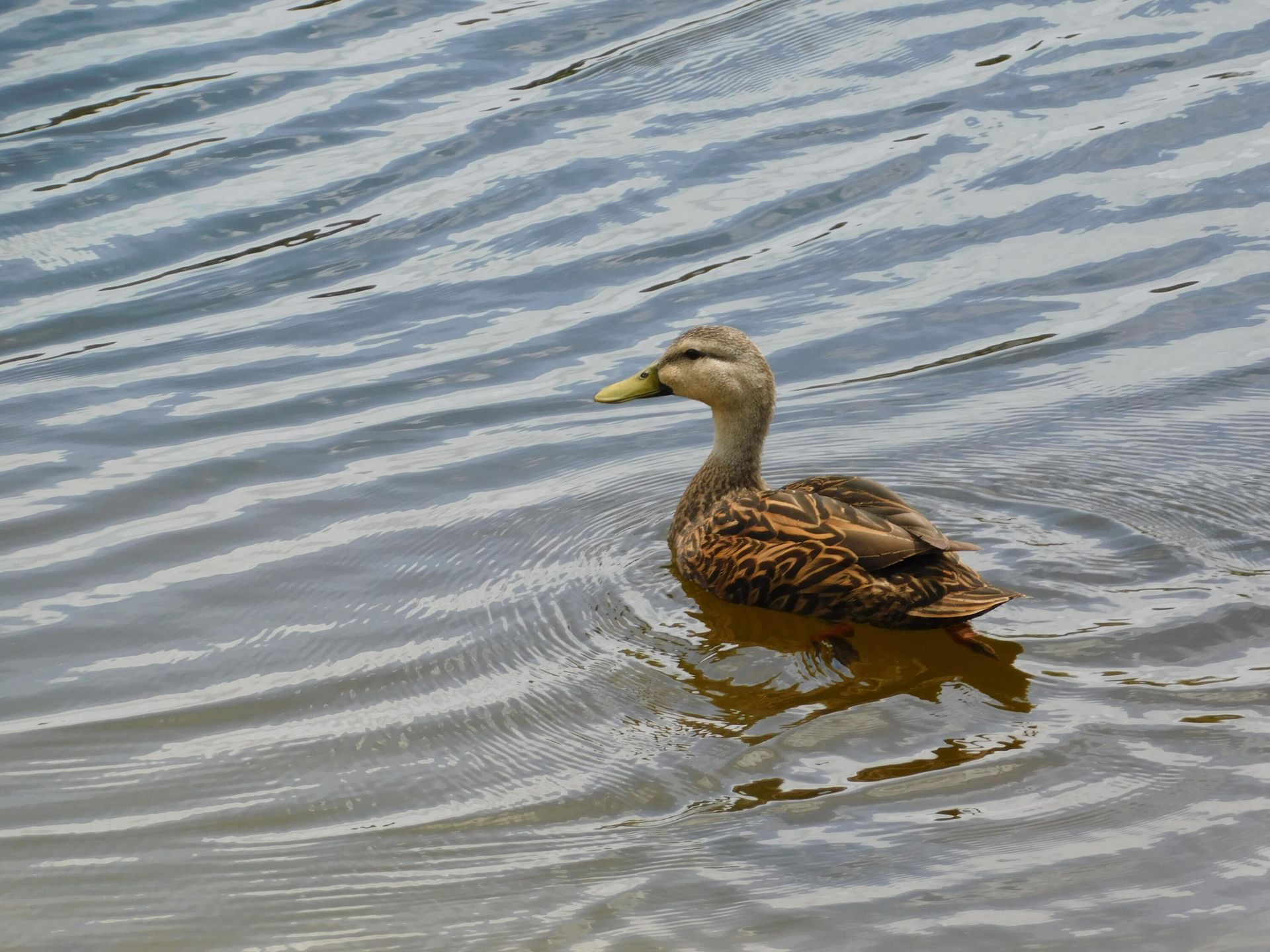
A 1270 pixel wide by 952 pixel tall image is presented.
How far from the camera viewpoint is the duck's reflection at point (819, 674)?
506cm

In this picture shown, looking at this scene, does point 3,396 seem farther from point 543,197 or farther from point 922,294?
point 922,294

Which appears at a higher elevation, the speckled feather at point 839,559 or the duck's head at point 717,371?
the duck's head at point 717,371

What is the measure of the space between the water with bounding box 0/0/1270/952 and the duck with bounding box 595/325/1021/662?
133 mm

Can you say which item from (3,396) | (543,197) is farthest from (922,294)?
(3,396)

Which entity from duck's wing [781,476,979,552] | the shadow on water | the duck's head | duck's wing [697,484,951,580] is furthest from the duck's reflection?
the duck's head

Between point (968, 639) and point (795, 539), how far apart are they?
31.8 inches

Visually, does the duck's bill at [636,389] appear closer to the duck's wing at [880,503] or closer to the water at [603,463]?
the water at [603,463]

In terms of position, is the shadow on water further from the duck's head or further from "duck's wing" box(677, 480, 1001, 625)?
the duck's head

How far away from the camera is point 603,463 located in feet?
24.3

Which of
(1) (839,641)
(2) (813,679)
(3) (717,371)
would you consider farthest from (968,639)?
(3) (717,371)

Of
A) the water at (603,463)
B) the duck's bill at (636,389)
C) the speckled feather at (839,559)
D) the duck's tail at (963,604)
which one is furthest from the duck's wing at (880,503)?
the duck's bill at (636,389)

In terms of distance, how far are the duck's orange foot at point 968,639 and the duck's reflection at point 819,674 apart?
0.02 m

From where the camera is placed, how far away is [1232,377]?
24.9ft

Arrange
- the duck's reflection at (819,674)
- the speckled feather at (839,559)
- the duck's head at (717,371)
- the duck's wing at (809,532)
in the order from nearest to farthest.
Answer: the duck's reflection at (819,674) → the speckled feather at (839,559) → the duck's wing at (809,532) → the duck's head at (717,371)
